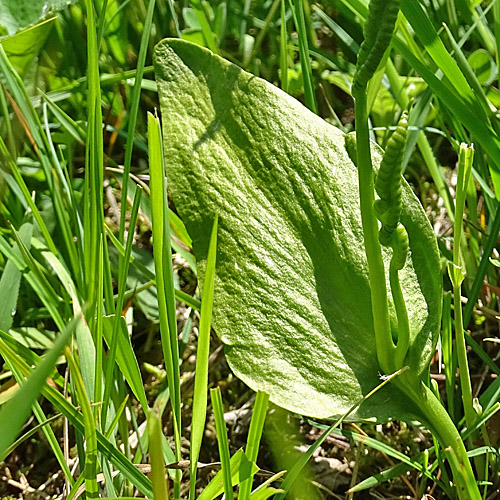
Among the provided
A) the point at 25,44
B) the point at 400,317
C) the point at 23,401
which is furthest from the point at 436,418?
the point at 25,44

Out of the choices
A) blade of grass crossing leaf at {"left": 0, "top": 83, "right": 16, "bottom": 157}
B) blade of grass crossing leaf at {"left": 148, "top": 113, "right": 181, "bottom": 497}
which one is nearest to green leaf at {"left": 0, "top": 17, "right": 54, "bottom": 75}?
blade of grass crossing leaf at {"left": 0, "top": 83, "right": 16, "bottom": 157}

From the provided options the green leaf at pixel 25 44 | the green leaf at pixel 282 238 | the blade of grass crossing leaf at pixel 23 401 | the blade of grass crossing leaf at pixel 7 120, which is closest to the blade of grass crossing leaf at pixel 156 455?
the blade of grass crossing leaf at pixel 23 401

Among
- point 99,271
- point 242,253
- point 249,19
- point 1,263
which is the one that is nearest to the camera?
point 99,271

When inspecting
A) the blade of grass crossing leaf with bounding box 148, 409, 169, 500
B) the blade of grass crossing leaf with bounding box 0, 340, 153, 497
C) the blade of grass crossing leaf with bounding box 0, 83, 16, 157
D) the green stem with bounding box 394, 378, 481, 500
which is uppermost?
the blade of grass crossing leaf with bounding box 0, 83, 16, 157

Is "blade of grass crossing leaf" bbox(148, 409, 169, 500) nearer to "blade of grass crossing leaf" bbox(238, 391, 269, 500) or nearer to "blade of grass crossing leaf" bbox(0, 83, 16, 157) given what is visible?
"blade of grass crossing leaf" bbox(238, 391, 269, 500)

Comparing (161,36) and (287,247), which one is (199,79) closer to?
(287,247)

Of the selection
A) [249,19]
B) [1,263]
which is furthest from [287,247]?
[249,19]
